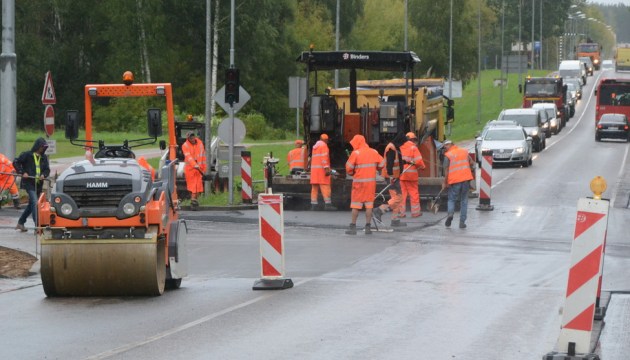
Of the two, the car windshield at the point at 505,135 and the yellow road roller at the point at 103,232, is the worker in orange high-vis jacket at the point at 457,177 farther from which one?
the car windshield at the point at 505,135

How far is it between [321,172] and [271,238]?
42.4 ft

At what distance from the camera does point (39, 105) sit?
81.3 metres

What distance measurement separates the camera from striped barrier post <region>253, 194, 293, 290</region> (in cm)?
1554

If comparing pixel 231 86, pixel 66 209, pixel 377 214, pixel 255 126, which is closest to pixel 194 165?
pixel 231 86

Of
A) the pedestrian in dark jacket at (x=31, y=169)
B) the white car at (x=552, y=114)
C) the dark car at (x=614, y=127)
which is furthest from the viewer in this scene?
the white car at (x=552, y=114)

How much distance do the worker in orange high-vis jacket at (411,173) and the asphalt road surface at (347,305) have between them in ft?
6.35

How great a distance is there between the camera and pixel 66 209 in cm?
1451

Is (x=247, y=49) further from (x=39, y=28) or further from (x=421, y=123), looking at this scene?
(x=421, y=123)

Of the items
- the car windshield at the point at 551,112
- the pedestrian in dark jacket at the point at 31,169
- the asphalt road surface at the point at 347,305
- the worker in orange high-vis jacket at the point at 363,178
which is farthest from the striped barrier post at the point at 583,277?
the car windshield at the point at 551,112

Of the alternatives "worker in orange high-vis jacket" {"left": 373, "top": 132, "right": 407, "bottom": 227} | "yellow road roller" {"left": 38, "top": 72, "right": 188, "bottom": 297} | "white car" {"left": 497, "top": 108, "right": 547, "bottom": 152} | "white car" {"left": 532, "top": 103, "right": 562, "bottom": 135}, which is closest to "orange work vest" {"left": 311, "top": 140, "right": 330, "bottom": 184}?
"worker in orange high-vis jacket" {"left": 373, "top": 132, "right": 407, "bottom": 227}

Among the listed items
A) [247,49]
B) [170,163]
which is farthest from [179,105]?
[170,163]

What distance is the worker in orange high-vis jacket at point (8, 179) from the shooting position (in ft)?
85.9

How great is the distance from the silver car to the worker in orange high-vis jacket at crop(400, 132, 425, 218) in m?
17.6

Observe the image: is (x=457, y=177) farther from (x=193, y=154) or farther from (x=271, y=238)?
(x=271, y=238)
